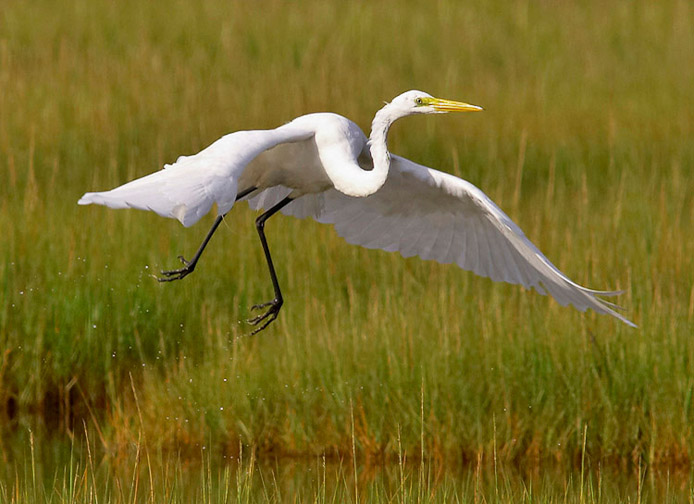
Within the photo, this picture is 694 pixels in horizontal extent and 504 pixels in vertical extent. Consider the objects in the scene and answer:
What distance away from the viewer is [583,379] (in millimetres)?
5859

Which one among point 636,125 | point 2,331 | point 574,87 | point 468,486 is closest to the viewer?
point 468,486

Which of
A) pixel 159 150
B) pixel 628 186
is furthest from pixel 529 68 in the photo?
pixel 159 150

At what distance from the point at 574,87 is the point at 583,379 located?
17.4 feet

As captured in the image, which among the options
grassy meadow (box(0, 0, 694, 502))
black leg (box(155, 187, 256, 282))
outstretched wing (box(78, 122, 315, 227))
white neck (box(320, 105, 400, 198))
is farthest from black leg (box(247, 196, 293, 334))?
outstretched wing (box(78, 122, 315, 227))

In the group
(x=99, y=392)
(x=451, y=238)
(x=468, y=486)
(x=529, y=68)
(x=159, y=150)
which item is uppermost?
(x=529, y=68)

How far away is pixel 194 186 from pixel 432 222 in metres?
2.17

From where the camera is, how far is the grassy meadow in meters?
5.83

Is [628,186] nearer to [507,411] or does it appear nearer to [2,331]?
[507,411]

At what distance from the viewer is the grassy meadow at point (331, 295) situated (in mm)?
5828

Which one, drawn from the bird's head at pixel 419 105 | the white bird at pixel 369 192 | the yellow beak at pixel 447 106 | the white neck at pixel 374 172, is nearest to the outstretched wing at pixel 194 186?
the white bird at pixel 369 192

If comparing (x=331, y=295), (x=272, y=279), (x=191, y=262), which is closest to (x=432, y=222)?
(x=272, y=279)

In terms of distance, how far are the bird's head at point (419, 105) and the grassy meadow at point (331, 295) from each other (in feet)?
4.14

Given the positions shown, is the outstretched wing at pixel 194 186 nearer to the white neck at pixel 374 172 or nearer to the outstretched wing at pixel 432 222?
the white neck at pixel 374 172

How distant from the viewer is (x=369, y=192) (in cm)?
502
